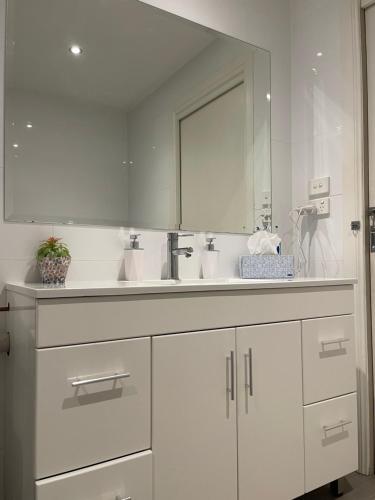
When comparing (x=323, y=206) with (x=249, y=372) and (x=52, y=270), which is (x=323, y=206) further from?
(x=52, y=270)

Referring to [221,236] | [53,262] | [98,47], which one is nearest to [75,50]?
[98,47]

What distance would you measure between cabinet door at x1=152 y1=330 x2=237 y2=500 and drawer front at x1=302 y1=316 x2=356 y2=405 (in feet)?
1.05

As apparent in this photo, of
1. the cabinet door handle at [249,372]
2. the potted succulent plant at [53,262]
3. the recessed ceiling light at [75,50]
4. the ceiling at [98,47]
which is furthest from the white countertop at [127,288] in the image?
the recessed ceiling light at [75,50]

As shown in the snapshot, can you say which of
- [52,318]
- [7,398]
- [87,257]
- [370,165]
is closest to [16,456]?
[7,398]

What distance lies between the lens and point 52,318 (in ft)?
3.02

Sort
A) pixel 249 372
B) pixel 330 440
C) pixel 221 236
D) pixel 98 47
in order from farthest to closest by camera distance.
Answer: pixel 221 236
pixel 98 47
pixel 330 440
pixel 249 372

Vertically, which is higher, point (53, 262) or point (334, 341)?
point (53, 262)

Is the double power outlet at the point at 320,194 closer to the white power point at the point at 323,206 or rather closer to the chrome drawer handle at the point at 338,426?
the white power point at the point at 323,206

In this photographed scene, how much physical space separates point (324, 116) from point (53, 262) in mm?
1373

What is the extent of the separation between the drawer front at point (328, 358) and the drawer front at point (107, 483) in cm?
60

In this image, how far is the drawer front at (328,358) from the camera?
1358mm

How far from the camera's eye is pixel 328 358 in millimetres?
1410

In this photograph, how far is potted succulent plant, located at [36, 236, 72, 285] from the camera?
125 cm

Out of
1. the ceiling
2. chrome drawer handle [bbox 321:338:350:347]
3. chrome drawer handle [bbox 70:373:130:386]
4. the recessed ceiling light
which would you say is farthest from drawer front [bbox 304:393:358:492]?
the recessed ceiling light
